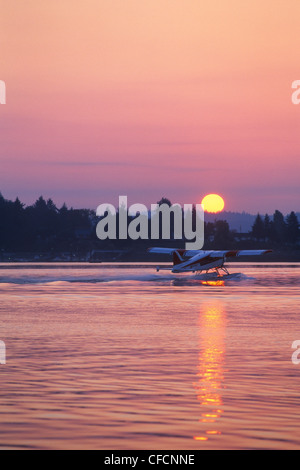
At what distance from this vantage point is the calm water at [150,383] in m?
12.6

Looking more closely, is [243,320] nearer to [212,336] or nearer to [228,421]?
[212,336]

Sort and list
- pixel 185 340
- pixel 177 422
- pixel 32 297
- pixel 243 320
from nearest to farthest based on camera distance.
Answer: pixel 177 422, pixel 185 340, pixel 243 320, pixel 32 297

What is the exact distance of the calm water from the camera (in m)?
12.6

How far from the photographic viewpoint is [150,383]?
17.4m

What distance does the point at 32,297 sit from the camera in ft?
177

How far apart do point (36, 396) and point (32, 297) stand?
38741 millimetres

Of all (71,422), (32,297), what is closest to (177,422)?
(71,422)

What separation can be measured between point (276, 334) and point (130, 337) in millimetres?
4917

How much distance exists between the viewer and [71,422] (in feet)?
44.3
